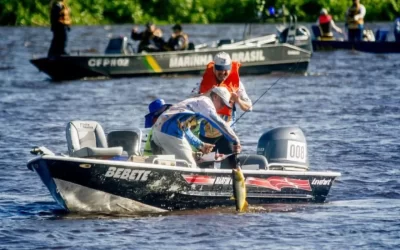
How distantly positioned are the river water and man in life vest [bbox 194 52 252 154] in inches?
33.3

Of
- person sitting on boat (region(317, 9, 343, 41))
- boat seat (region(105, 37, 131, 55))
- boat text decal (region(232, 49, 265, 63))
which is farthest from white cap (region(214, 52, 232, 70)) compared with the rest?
person sitting on boat (region(317, 9, 343, 41))

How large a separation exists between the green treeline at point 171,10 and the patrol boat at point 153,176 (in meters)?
48.8

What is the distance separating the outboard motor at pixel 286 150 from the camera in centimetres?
1438

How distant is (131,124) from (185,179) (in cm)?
906

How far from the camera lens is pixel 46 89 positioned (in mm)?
29141

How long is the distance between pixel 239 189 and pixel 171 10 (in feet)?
177

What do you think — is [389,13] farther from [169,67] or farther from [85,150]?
[85,150]

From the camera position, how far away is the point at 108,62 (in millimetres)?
29938

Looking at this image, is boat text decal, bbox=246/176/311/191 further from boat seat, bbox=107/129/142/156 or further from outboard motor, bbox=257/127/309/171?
boat seat, bbox=107/129/142/156

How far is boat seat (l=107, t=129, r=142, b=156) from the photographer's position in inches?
564

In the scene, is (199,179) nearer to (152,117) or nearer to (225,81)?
(152,117)

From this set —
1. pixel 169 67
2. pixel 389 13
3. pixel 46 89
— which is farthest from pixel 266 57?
pixel 389 13

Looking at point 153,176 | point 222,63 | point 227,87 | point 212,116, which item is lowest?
point 153,176

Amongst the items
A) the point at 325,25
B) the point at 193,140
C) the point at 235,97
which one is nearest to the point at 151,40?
the point at 325,25
